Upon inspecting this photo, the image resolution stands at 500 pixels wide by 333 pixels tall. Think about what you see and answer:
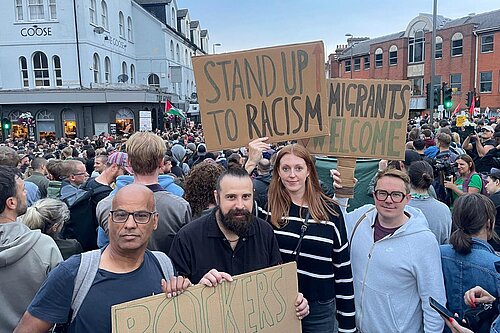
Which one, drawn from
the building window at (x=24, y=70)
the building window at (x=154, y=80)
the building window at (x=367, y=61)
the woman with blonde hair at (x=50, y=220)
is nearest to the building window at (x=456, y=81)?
the building window at (x=367, y=61)

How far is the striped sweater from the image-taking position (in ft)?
9.16

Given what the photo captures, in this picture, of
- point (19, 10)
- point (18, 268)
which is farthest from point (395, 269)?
point (19, 10)

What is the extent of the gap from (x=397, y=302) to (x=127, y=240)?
1847mm

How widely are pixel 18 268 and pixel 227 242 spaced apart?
1276 mm

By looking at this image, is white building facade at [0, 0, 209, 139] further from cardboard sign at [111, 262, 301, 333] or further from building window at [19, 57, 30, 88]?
cardboard sign at [111, 262, 301, 333]

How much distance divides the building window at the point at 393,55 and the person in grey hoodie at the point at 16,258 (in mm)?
47512

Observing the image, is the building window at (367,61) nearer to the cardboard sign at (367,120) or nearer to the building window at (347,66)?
the building window at (347,66)

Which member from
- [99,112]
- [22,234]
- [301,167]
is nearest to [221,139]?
[301,167]

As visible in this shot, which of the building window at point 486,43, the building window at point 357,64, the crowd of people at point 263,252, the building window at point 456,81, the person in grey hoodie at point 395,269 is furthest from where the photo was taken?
the building window at point 357,64

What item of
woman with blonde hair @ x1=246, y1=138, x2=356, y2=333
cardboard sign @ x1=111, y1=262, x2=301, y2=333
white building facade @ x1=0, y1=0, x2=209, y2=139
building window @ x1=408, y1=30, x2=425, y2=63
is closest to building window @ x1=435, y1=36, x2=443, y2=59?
building window @ x1=408, y1=30, x2=425, y2=63

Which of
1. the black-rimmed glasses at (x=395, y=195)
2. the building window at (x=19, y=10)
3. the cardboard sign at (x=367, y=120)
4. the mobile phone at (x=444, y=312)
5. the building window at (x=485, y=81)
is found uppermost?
the building window at (x=19, y=10)

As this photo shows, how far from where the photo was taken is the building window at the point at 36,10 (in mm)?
27141

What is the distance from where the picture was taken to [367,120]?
136 inches

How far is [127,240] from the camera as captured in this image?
2.06 meters
